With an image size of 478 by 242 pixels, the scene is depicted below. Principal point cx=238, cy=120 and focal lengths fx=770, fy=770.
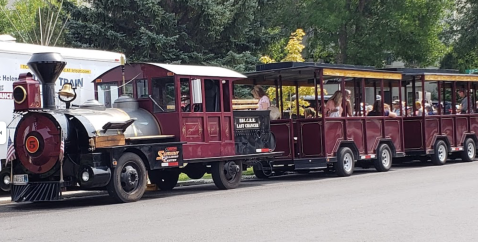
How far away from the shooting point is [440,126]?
79.2 feet

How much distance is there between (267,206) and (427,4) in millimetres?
24693

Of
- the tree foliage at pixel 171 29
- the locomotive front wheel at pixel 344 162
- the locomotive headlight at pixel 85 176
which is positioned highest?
the tree foliage at pixel 171 29

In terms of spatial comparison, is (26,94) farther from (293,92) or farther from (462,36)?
(462,36)

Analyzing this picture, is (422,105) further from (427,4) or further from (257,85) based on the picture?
(427,4)

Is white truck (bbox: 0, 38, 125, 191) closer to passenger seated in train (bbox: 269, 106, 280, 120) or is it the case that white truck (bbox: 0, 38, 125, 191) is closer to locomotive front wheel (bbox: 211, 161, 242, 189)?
locomotive front wheel (bbox: 211, 161, 242, 189)

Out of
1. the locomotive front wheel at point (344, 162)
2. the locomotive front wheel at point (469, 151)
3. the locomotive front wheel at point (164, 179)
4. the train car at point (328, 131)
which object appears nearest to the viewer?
the locomotive front wheel at point (164, 179)

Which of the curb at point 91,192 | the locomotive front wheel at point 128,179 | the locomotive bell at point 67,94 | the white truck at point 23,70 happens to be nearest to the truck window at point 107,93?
the white truck at point 23,70

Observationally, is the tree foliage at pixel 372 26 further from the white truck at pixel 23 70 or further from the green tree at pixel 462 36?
the white truck at pixel 23 70

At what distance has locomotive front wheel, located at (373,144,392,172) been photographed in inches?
832

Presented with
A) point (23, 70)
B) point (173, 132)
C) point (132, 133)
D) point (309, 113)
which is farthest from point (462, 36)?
point (132, 133)

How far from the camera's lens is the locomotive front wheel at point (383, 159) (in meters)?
21.1

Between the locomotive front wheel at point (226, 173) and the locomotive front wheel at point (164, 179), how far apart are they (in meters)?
0.99

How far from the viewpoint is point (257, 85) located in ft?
67.3

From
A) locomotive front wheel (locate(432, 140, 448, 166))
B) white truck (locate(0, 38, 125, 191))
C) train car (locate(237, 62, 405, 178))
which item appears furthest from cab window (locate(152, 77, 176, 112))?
locomotive front wheel (locate(432, 140, 448, 166))
